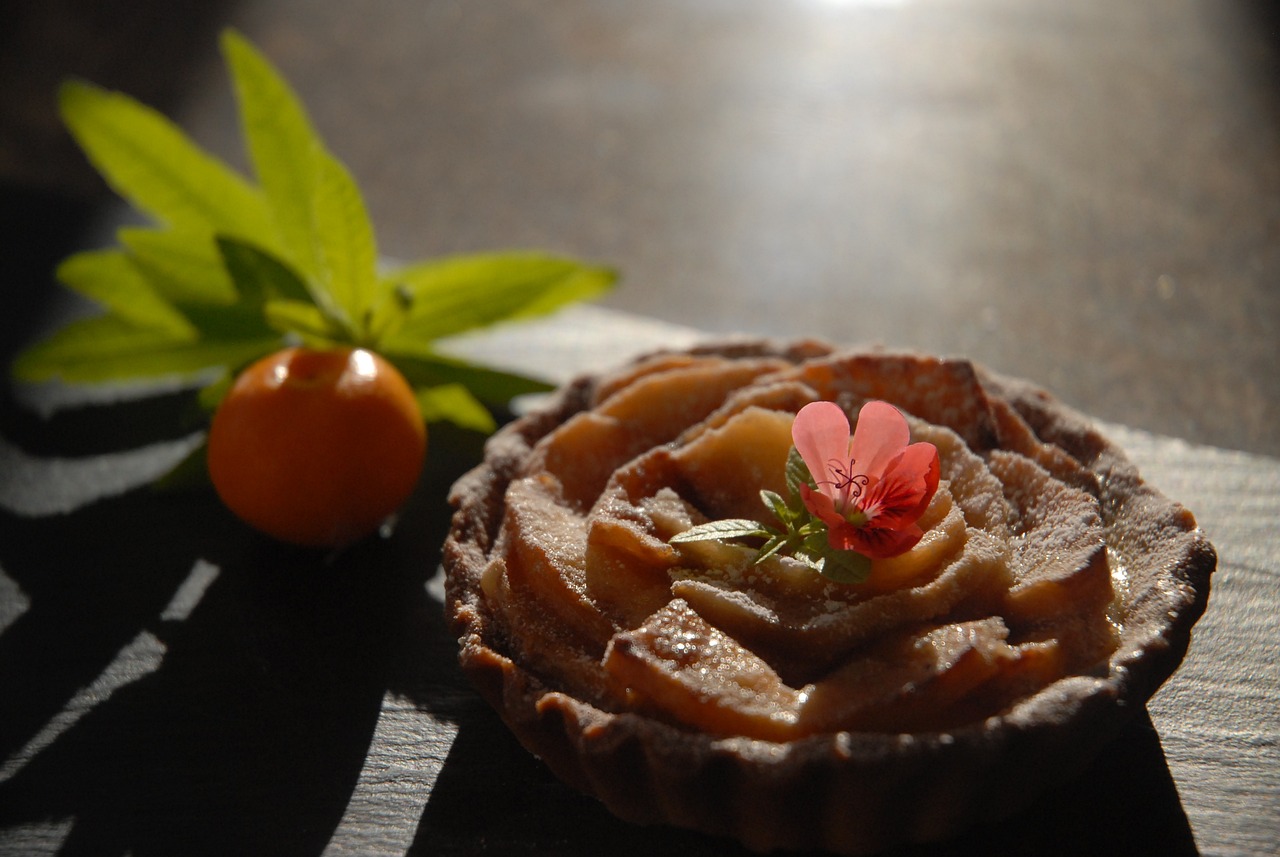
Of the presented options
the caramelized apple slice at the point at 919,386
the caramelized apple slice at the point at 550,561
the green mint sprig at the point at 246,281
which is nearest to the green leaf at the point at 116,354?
the green mint sprig at the point at 246,281

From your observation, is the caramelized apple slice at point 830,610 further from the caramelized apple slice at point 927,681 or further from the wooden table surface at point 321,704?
the wooden table surface at point 321,704

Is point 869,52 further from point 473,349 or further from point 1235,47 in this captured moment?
point 473,349

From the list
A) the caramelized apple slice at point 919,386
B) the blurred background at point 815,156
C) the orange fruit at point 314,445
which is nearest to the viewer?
the caramelized apple slice at point 919,386

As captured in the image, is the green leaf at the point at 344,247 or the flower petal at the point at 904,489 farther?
the green leaf at the point at 344,247

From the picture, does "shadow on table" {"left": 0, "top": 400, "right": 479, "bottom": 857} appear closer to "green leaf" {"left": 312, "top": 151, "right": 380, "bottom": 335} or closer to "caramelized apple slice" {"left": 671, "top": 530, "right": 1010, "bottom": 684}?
"green leaf" {"left": 312, "top": 151, "right": 380, "bottom": 335}

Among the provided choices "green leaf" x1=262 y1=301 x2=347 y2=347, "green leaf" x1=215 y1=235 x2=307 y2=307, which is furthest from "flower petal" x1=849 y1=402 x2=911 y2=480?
"green leaf" x1=215 y1=235 x2=307 y2=307

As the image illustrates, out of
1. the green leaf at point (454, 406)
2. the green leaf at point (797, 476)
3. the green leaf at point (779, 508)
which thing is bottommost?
the green leaf at point (454, 406)

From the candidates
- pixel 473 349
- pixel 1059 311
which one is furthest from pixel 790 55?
pixel 473 349
